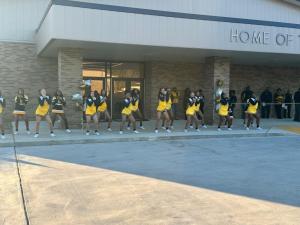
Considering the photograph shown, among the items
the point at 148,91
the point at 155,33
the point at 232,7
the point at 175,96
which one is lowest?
the point at 175,96

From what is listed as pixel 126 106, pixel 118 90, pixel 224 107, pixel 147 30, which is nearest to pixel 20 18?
pixel 118 90

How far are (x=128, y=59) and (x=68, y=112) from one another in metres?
5.79

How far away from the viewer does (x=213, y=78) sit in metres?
17.1

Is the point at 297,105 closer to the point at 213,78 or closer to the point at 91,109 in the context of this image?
the point at 213,78

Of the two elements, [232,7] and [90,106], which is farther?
[232,7]

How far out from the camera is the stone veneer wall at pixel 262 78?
22.2 metres

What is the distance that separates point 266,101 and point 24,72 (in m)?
12.3

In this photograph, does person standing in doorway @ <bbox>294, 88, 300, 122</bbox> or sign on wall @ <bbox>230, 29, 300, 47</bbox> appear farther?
person standing in doorway @ <bbox>294, 88, 300, 122</bbox>

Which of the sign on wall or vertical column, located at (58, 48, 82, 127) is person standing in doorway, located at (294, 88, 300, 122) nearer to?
the sign on wall

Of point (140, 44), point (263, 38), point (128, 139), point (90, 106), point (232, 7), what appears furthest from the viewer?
point (232, 7)

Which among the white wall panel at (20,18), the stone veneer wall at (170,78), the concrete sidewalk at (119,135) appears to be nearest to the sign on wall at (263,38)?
the concrete sidewalk at (119,135)

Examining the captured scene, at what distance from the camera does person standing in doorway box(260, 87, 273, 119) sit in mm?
21672

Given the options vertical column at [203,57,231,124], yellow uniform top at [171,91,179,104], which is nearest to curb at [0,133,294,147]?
vertical column at [203,57,231,124]

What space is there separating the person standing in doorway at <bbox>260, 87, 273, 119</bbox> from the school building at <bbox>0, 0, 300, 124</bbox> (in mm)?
978
